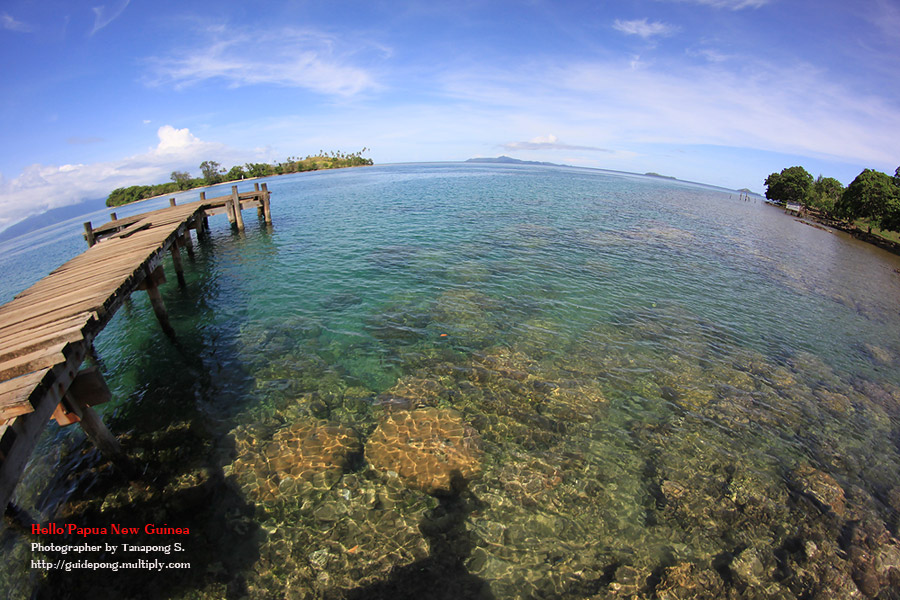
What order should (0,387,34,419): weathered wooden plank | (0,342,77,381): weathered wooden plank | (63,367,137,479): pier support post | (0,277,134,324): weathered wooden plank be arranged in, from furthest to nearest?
(0,277,134,324): weathered wooden plank, (63,367,137,479): pier support post, (0,342,77,381): weathered wooden plank, (0,387,34,419): weathered wooden plank

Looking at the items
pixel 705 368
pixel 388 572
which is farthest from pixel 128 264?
pixel 705 368

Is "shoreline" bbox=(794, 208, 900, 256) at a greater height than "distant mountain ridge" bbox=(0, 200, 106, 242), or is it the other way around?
"shoreline" bbox=(794, 208, 900, 256)

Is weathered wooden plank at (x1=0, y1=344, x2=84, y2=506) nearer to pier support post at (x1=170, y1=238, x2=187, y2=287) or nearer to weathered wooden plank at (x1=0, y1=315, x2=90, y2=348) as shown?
weathered wooden plank at (x1=0, y1=315, x2=90, y2=348)

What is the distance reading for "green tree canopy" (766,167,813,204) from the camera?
8450 cm

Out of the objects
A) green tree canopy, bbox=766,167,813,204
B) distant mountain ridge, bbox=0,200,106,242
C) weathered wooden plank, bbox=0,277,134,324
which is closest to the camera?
weathered wooden plank, bbox=0,277,134,324

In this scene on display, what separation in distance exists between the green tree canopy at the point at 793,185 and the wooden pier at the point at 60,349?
12002cm

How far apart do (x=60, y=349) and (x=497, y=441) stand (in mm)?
8635

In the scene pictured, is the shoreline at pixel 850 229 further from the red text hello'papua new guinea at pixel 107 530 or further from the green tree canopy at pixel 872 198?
the red text hello'papua new guinea at pixel 107 530

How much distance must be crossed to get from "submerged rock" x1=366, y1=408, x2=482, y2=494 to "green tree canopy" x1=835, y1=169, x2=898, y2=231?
196ft

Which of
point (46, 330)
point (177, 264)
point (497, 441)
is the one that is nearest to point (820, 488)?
point (497, 441)

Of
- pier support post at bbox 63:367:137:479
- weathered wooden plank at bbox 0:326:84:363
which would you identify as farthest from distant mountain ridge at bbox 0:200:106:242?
pier support post at bbox 63:367:137:479

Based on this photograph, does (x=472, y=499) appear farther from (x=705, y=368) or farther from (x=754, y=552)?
(x=705, y=368)

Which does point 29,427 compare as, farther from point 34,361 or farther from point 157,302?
point 157,302

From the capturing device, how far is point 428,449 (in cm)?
824
